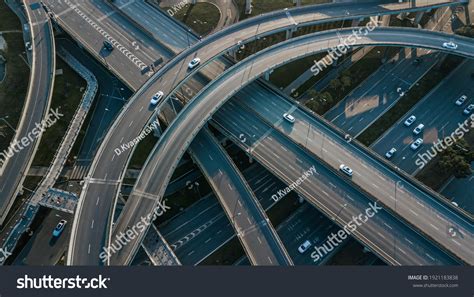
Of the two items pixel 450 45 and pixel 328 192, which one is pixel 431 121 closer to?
pixel 450 45

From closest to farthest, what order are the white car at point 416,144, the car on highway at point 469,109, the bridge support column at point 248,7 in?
the white car at point 416,144 → the car on highway at point 469,109 → the bridge support column at point 248,7

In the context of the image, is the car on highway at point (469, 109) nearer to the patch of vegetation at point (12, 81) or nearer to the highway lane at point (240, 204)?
the highway lane at point (240, 204)

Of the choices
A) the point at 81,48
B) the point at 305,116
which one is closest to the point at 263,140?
the point at 305,116

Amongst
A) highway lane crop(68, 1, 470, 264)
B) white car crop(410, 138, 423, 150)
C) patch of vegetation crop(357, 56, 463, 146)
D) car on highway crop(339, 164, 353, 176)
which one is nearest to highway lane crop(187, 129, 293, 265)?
highway lane crop(68, 1, 470, 264)

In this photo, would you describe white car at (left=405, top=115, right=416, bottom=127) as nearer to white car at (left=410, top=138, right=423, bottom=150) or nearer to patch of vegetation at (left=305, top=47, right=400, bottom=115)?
white car at (left=410, top=138, right=423, bottom=150)

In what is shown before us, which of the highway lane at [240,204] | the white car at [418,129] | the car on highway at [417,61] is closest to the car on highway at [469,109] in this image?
the white car at [418,129]

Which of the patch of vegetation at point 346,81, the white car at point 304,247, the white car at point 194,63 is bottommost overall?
the white car at point 304,247
